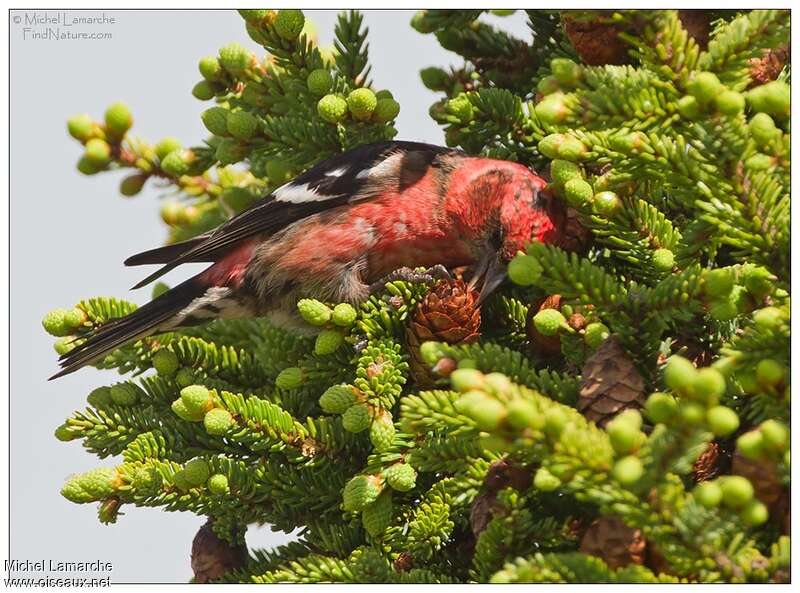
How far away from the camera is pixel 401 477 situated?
2.12 metres

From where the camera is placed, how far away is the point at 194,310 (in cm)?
333

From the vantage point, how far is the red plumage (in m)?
3.22

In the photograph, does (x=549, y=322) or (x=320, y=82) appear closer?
(x=549, y=322)

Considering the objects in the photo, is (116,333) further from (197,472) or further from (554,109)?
(554,109)

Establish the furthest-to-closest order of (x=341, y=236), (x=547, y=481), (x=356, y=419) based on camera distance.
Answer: (x=341, y=236) → (x=356, y=419) → (x=547, y=481)

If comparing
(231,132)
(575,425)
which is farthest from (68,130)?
(575,425)

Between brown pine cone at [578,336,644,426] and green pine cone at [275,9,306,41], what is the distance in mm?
1410

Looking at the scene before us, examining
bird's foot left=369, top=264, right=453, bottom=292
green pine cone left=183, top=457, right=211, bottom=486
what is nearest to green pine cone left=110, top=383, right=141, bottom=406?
green pine cone left=183, top=457, right=211, bottom=486

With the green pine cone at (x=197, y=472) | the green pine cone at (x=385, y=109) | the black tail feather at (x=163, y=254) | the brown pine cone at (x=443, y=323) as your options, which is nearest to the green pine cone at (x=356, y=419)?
the brown pine cone at (x=443, y=323)

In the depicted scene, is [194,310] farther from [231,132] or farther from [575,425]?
[575,425]

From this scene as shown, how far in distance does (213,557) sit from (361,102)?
4.43 feet

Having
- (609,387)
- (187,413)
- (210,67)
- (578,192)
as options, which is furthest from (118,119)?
(609,387)

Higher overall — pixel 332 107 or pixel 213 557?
pixel 332 107

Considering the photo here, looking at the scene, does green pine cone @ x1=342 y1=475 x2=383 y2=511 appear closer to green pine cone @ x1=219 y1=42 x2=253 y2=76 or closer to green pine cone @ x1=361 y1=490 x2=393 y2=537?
green pine cone @ x1=361 y1=490 x2=393 y2=537
